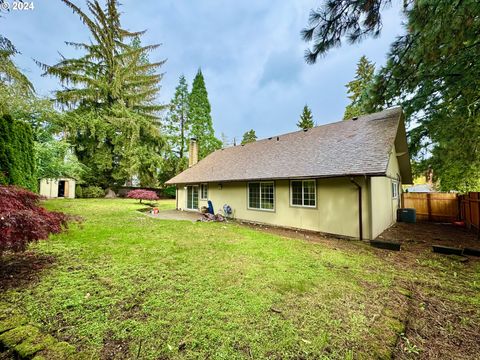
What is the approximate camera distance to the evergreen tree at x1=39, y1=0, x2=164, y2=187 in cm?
2176

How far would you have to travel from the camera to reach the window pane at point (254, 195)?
10595 mm

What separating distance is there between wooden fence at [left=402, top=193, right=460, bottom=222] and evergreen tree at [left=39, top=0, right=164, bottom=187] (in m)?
24.8

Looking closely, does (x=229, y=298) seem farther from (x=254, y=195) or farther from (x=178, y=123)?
(x=178, y=123)

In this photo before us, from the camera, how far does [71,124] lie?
21016 mm

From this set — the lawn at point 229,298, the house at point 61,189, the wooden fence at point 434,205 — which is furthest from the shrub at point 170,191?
the wooden fence at point 434,205

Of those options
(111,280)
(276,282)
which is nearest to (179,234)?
(111,280)

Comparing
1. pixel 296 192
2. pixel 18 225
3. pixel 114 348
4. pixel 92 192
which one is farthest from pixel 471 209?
pixel 92 192

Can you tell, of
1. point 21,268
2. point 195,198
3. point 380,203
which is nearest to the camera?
point 21,268

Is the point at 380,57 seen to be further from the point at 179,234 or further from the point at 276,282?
the point at 179,234

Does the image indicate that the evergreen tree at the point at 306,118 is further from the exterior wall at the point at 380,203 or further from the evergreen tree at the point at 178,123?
the exterior wall at the point at 380,203

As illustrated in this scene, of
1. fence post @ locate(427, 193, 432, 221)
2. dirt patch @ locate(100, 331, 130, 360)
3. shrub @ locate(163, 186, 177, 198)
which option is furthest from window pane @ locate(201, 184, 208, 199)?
→ shrub @ locate(163, 186, 177, 198)

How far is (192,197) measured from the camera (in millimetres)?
15039

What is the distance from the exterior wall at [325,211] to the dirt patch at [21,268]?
787cm

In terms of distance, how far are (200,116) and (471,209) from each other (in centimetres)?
2586
